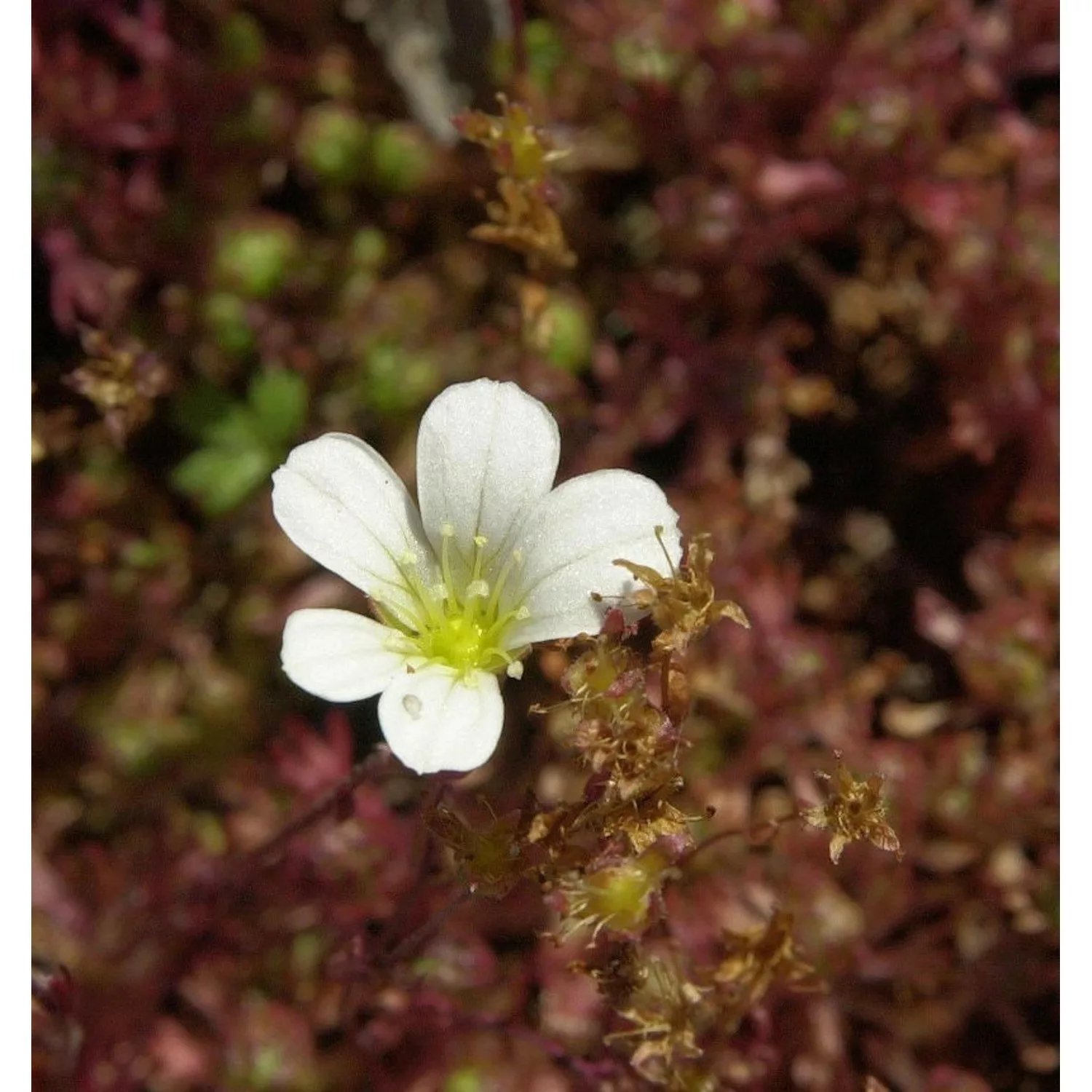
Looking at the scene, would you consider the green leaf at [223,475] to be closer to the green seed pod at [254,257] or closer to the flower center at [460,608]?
the green seed pod at [254,257]

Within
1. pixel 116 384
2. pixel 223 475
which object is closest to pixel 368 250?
pixel 223 475

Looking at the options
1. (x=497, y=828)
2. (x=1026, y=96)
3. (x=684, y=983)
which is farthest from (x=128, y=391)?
(x=1026, y=96)

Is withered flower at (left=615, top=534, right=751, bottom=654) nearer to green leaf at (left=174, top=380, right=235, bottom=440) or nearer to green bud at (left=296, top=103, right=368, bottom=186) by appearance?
green leaf at (left=174, top=380, right=235, bottom=440)

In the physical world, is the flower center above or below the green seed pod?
below

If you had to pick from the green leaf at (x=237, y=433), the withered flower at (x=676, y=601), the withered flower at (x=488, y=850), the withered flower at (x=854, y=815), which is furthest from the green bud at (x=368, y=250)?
the withered flower at (x=854, y=815)

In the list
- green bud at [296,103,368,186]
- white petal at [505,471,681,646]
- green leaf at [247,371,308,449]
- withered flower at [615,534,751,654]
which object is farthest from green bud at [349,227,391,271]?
withered flower at [615,534,751,654]

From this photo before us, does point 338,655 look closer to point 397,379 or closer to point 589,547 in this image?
point 589,547
